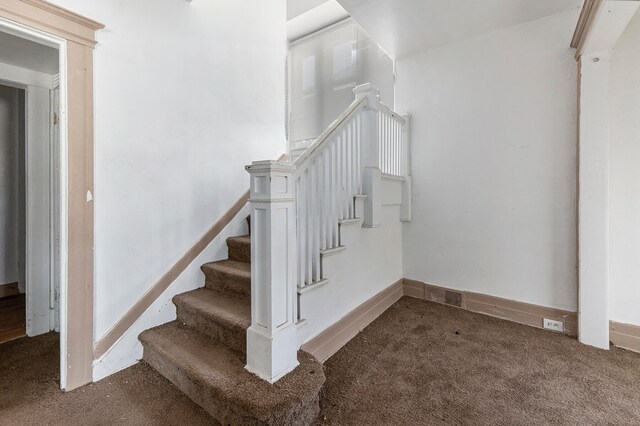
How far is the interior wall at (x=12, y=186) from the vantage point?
3.06 metres

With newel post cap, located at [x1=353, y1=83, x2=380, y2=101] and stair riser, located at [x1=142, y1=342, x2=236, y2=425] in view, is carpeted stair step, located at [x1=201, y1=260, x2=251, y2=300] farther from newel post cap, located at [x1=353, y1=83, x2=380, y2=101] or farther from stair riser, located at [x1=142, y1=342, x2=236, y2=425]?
newel post cap, located at [x1=353, y1=83, x2=380, y2=101]

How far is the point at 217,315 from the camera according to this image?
1790 mm

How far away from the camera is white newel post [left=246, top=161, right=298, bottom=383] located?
1.42 m

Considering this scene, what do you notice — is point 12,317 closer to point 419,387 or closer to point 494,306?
point 419,387

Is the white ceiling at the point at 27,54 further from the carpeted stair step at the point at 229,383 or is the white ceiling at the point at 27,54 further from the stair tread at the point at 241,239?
the carpeted stair step at the point at 229,383

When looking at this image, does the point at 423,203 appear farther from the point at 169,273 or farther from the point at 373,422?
the point at 169,273

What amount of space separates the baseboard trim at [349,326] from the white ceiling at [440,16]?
7.94 feet

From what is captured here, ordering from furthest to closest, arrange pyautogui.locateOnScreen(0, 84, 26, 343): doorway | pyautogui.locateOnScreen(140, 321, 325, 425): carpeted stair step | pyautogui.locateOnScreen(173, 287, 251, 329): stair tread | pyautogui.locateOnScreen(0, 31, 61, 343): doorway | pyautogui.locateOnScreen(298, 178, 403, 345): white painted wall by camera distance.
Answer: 1. pyautogui.locateOnScreen(0, 84, 26, 343): doorway
2. pyautogui.locateOnScreen(0, 31, 61, 343): doorway
3. pyautogui.locateOnScreen(298, 178, 403, 345): white painted wall
4. pyautogui.locateOnScreen(173, 287, 251, 329): stair tread
5. pyautogui.locateOnScreen(140, 321, 325, 425): carpeted stair step

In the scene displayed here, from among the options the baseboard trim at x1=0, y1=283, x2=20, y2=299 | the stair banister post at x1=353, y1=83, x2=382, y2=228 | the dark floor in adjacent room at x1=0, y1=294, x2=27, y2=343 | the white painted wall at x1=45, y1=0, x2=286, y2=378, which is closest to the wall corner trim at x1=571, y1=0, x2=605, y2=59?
the stair banister post at x1=353, y1=83, x2=382, y2=228

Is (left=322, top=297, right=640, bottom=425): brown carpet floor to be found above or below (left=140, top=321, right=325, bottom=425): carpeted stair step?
below

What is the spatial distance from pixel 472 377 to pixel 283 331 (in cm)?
A: 119

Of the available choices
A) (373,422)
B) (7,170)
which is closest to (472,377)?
(373,422)

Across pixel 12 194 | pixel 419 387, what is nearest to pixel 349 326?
pixel 419 387

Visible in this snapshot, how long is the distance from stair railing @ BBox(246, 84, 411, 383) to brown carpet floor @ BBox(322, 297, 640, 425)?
50 centimetres
